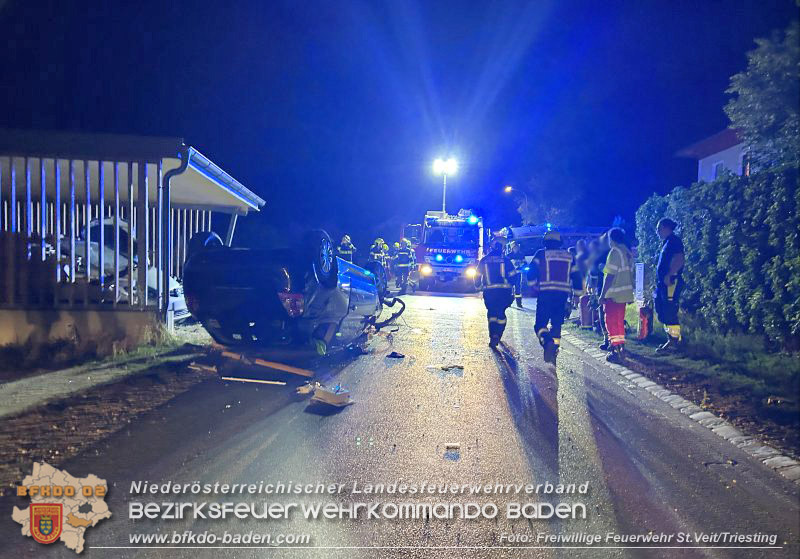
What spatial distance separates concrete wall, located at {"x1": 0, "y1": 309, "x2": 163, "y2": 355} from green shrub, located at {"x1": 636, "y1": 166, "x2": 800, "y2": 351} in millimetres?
9269

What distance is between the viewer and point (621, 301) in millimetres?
10078

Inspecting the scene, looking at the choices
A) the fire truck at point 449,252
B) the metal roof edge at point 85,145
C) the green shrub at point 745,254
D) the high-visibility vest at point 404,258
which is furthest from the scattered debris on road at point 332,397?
the fire truck at point 449,252

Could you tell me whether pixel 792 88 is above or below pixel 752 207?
above

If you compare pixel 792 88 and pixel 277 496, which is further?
pixel 792 88

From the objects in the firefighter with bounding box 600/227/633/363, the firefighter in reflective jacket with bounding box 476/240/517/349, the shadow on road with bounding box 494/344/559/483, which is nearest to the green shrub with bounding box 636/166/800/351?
the firefighter with bounding box 600/227/633/363

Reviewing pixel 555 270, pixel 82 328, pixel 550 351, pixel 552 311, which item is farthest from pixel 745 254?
pixel 82 328

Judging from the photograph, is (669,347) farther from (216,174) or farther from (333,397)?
(216,174)

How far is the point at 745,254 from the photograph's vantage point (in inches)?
387

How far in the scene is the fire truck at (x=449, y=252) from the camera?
25922 mm

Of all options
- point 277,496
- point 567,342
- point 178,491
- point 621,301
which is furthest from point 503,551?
point 567,342

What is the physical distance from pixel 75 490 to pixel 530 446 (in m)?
3.62

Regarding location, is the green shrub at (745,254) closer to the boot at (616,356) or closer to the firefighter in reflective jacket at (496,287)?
the boot at (616,356)

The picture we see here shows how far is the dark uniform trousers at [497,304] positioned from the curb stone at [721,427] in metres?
2.15

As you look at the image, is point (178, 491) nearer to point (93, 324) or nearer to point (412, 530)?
point (412, 530)
